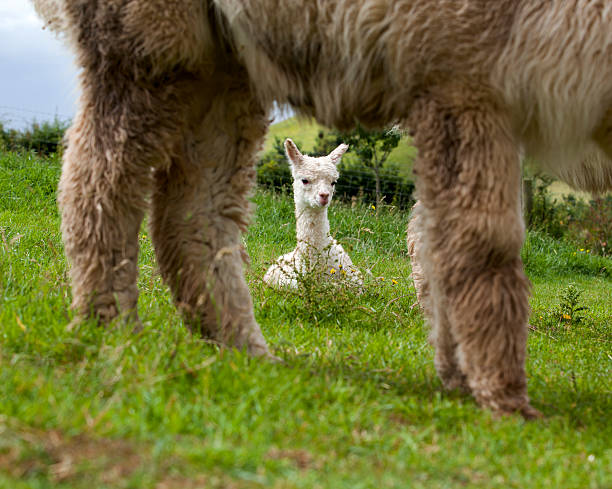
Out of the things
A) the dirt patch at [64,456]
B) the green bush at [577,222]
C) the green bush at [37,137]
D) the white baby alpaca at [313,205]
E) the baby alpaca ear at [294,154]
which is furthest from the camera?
the green bush at [577,222]

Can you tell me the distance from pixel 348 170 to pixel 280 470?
1195 centimetres

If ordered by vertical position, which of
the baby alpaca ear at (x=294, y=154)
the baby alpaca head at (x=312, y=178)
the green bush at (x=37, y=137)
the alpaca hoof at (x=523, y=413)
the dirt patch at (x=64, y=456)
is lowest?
the alpaca hoof at (x=523, y=413)

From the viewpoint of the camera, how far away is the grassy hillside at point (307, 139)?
2.95 m

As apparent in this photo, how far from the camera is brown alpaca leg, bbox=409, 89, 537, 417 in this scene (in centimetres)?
241

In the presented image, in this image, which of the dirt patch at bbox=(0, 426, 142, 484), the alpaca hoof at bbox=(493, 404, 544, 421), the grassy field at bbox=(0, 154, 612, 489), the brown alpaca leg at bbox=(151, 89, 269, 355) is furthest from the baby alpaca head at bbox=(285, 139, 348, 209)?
the dirt patch at bbox=(0, 426, 142, 484)

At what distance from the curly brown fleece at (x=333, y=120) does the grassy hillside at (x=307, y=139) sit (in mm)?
174

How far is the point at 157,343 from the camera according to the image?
8.67ft

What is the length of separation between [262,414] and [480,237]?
40.2 inches

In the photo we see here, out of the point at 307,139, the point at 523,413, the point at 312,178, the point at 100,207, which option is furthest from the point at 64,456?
the point at 307,139

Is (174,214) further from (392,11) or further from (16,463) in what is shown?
(16,463)

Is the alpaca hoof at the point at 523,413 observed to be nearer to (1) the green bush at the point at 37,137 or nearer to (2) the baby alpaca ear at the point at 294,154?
(2) the baby alpaca ear at the point at 294,154

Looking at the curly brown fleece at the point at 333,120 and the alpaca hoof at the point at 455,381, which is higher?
the curly brown fleece at the point at 333,120

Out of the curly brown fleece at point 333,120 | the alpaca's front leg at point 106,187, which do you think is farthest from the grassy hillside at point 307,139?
the alpaca's front leg at point 106,187

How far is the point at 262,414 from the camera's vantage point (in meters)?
2.12
